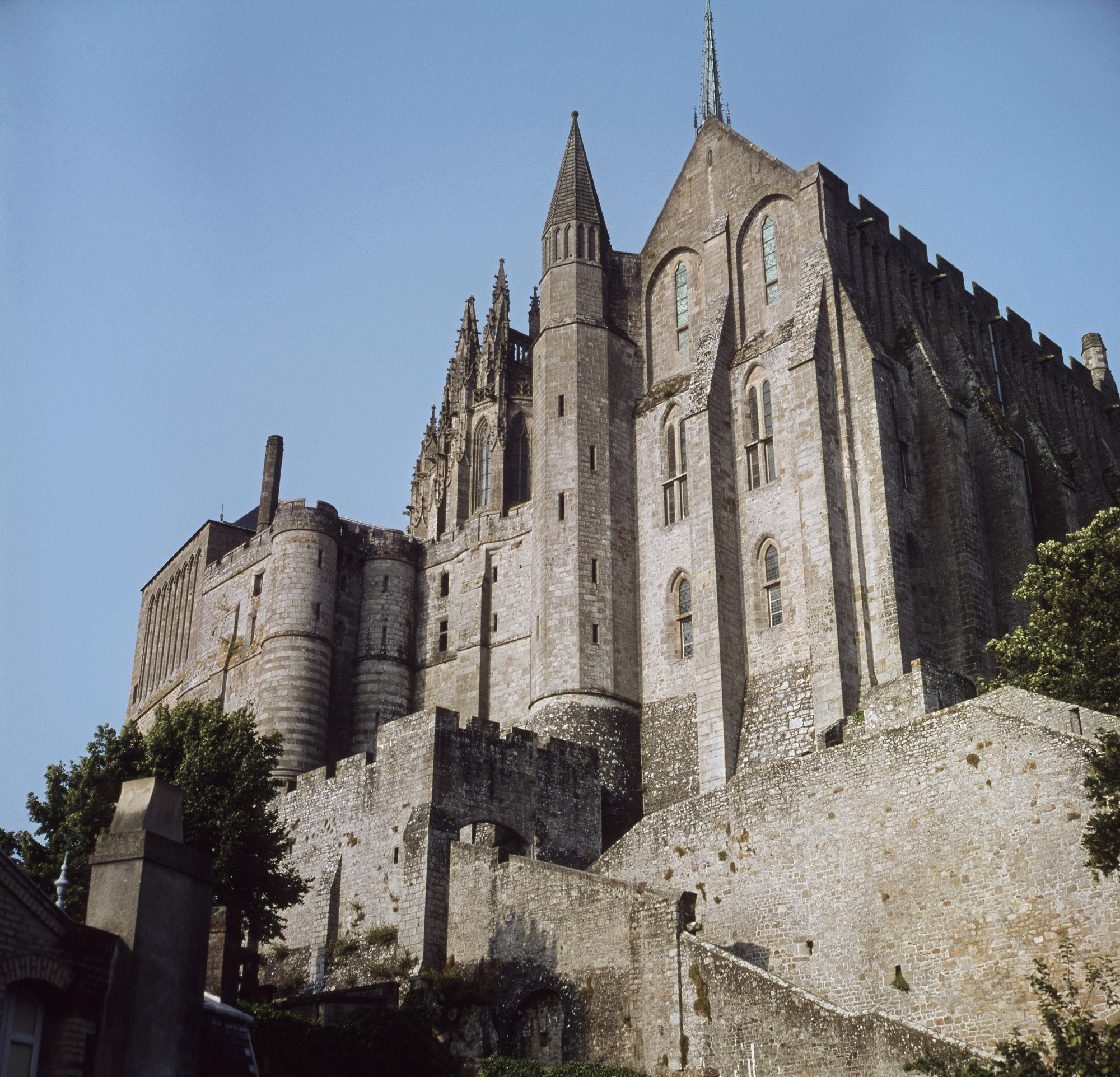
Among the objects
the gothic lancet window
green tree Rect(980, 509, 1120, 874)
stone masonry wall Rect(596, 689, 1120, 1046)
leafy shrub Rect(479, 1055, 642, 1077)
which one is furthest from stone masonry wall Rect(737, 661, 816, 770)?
leafy shrub Rect(479, 1055, 642, 1077)

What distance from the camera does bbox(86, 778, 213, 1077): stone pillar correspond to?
15984 mm

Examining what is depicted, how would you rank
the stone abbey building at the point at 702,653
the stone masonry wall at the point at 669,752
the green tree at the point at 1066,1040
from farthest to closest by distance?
the stone masonry wall at the point at 669,752, the stone abbey building at the point at 702,653, the green tree at the point at 1066,1040

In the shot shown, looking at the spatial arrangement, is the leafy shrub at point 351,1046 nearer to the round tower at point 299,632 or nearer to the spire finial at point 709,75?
the round tower at point 299,632

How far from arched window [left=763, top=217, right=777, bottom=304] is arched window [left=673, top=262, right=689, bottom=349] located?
3.33 meters

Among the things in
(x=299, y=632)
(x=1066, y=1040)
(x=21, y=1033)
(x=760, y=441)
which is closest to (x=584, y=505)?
(x=760, y=441)

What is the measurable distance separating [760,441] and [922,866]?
60.5 ft

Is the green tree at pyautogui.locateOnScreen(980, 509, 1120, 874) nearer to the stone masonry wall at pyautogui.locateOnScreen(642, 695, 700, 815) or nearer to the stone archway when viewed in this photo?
the stone masonry wall at pyautogui.locateOnScreen(642, 695, 700, 815)

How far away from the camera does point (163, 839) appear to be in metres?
16.9

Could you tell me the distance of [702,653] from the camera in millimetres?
39188

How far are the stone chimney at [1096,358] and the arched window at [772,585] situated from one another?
85.7 feet

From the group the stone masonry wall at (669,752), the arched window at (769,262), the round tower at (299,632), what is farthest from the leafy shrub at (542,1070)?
the arched window at (769,262)

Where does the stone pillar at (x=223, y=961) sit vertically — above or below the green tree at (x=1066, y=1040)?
above

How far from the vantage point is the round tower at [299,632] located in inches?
1806

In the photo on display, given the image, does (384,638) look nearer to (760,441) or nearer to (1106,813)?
(760,441)
